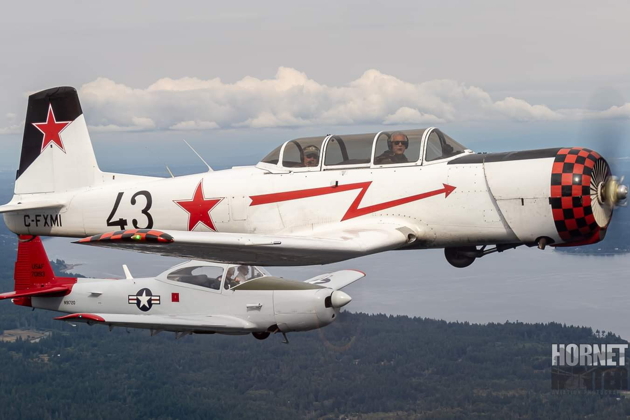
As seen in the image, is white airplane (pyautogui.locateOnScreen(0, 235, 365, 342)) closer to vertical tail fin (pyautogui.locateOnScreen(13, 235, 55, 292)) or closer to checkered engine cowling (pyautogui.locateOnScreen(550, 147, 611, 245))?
vertical tail fin (pyautogui.locateOnScreen(13, 235, 55, 292))

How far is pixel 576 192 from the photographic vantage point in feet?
49.8

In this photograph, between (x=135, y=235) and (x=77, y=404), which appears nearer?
(x=135, y=235)

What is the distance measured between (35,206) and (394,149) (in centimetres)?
926

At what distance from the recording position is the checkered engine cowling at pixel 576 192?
49.8ft

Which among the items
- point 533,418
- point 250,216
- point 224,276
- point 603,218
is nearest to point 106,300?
point 224,276

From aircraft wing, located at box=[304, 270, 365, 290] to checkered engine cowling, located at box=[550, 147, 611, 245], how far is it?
10.7 meters

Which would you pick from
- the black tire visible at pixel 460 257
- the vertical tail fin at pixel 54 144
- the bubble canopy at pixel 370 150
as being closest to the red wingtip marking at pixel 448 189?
the bubble canopy at pixel 370 150

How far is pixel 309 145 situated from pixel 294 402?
182717 mm

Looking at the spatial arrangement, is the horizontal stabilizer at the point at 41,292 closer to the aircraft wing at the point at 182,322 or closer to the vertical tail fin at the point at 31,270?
the vertical tail fin at the point at 31,270

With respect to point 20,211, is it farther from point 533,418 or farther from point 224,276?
point 533,418

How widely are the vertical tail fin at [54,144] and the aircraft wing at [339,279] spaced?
8.08 meters

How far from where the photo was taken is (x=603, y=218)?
1564 cm

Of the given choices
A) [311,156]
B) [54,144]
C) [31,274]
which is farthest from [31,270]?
[311,156]

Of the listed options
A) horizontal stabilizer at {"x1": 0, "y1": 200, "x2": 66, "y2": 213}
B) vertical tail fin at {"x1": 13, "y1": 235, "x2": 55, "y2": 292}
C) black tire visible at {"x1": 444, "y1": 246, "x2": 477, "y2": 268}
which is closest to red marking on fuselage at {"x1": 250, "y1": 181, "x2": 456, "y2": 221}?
black tire visible at {"x1": 444, "y1": 246, "x2": 477, "y2": 268}
